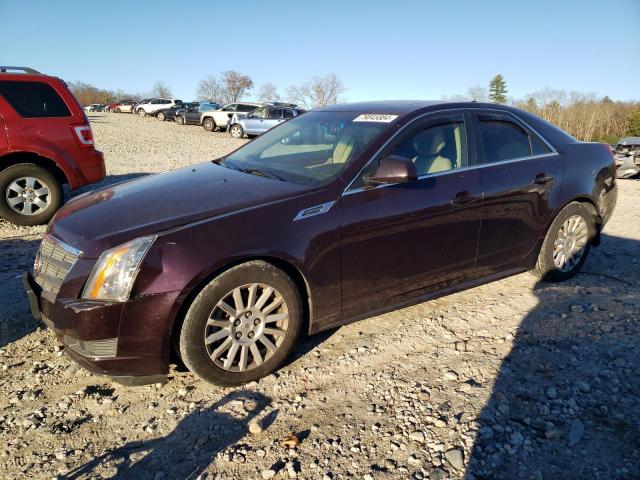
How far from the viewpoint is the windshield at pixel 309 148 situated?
10.8 feet

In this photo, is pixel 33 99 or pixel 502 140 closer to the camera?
pixel 502 140

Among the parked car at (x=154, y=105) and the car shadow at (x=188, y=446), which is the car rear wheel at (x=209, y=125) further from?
the car shadow at (x=188, y=446)

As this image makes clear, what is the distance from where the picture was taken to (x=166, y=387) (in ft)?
9.36

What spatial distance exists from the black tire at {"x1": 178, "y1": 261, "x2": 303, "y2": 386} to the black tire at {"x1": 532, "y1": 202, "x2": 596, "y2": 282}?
2577 mm

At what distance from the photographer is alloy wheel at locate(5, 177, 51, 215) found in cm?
591

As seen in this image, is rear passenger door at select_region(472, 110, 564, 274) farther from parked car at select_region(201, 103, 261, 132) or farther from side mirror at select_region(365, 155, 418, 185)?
parked car at select_region(201, 103, 261, 132)

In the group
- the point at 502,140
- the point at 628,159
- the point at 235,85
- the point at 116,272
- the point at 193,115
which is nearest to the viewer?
the point at 116,272

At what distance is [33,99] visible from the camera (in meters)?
6.01

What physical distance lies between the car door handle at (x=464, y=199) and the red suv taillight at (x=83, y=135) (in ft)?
16.9

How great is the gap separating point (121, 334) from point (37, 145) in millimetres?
4610

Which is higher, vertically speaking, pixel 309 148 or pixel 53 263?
pixel 309 148

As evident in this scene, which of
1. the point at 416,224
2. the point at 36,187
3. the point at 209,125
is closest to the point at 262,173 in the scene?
the point at 416,224

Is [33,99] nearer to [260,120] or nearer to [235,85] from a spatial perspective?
[260,120]

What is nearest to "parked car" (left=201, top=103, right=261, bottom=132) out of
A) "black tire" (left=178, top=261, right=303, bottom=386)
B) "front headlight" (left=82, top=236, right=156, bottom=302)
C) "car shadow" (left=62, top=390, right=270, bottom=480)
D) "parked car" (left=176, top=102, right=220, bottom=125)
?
"parked car" (left=176, top=102, right=220, bottom=125)
